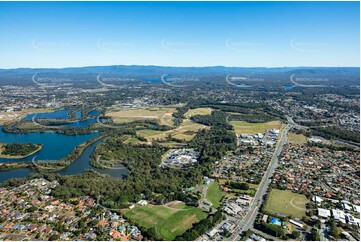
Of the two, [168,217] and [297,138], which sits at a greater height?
[297,138]

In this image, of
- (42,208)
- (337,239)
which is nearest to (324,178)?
(337,239)

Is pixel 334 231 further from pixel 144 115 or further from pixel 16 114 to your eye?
pixel 16 114

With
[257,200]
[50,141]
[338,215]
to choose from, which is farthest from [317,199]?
[50,141]

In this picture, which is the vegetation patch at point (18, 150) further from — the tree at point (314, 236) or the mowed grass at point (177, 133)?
the tree at point (314, 236)

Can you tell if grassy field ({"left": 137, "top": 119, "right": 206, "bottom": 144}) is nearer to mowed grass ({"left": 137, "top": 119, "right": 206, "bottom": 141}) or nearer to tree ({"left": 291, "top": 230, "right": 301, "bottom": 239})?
mowed grass ({"left": 137, "top": 119, "right": 206, "bottom": 141})

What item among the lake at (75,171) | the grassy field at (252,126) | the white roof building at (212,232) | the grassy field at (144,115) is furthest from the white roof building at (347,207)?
the grassy field at (144,115)
